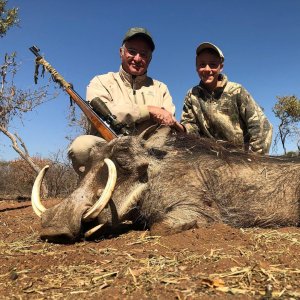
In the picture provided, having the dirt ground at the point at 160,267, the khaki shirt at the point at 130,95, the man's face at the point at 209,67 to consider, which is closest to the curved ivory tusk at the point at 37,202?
the dirt ground at the point at 160,267

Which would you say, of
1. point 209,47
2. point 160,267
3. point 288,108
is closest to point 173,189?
point 160,267

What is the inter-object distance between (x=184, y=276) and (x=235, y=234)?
1.03 metres

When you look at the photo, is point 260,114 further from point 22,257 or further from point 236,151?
point 22,257

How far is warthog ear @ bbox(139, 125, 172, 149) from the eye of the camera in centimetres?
371

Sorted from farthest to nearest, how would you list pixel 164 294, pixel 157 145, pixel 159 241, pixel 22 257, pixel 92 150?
pixel 157 145 → pixel 92 150 → pixel 159 241 → pixel 22 257 → pixel 164 294

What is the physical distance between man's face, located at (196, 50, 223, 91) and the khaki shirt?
51 centimetres

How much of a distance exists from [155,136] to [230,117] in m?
1.65

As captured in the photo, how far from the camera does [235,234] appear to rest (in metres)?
2.93

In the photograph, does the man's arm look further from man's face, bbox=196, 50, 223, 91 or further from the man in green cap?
the man in green cap

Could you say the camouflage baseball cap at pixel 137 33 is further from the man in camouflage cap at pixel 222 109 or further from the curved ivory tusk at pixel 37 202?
the curved ivory tusk at pixel 37 202

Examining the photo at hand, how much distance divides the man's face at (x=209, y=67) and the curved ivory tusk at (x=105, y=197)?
97.0 inches

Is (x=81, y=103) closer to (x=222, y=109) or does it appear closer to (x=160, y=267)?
(x=222, y=109)

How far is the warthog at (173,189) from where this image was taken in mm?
2978

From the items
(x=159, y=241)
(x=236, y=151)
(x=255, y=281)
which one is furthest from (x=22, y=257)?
(x=236, y=151)
